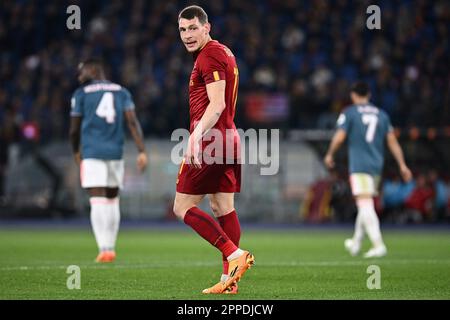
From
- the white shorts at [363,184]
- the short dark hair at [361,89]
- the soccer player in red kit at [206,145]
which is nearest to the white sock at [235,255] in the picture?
the soccer player in red kit at [206,145]

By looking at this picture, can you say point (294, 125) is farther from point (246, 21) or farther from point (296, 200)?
point (246, 21)

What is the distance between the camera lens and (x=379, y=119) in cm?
1385

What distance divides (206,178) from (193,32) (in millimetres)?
1248

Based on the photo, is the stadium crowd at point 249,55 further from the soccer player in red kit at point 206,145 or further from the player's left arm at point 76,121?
the soccer player in red kit at point 206,145

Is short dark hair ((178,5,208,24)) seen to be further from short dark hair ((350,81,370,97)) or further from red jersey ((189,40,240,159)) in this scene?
short dark hair ((350,81,370,97))

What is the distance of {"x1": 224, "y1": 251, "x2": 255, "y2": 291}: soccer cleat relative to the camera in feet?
26.9

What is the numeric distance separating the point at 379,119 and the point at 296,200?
12478 mm

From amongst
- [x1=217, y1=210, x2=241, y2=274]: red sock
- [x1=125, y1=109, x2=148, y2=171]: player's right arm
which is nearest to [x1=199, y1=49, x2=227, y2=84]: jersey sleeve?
[x1=217, y1=210, x2=241, y2=274]: red sock

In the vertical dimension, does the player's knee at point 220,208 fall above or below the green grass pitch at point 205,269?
above

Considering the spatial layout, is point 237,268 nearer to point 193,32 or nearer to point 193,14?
point 193,32

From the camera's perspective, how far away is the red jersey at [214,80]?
8281 millimetres

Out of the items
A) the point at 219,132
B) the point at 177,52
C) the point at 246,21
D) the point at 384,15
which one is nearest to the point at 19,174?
the point at 177,52

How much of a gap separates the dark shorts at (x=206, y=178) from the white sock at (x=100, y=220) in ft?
13.3
